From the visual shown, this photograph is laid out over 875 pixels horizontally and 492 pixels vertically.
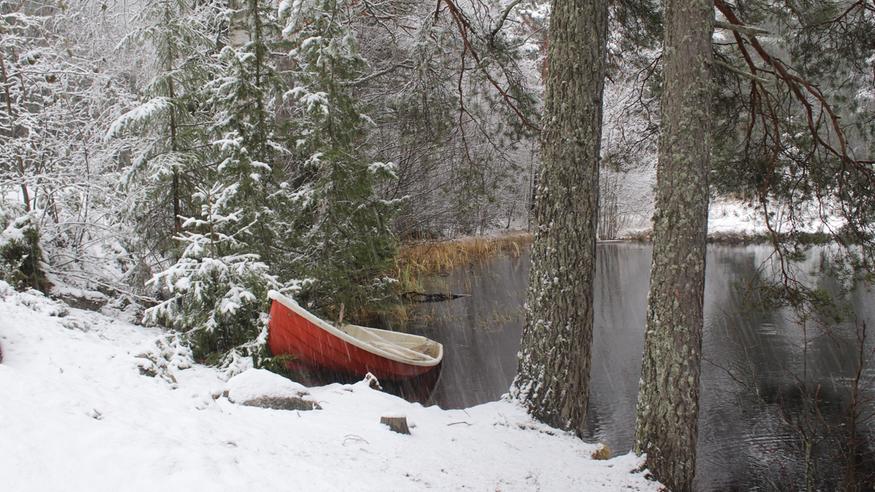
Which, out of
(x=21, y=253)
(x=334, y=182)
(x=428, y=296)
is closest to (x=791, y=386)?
(x=334, y=182)

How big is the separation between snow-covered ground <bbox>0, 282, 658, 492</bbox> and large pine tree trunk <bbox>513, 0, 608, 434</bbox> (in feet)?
1.51

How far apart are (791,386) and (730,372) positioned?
1321 millimetres

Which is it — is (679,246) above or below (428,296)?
above

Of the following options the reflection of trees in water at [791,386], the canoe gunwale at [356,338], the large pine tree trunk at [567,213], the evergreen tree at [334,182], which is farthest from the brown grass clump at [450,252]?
the large pine tree trunk at [567,213]

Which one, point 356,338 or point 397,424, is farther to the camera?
point 356,338

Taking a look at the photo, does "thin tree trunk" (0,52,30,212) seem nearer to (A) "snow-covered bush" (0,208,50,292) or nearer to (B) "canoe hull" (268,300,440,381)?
(A) "snow-covered bush" (0,208,50,292)

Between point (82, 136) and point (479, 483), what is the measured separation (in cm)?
869

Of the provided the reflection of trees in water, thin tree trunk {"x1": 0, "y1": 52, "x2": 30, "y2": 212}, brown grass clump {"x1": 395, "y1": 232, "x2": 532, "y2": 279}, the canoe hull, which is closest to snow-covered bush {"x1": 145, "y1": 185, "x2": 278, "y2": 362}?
the canoe hull

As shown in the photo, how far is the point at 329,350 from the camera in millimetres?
7117

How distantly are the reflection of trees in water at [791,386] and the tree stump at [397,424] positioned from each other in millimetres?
2403

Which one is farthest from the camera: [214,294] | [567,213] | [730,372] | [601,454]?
[730,372]

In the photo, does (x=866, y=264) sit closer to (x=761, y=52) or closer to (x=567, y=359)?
(x=761, y=52)

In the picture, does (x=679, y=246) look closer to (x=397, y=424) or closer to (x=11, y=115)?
(x=397, y=424)

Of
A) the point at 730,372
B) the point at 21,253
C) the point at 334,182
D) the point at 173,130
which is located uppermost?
the point at 173,130
